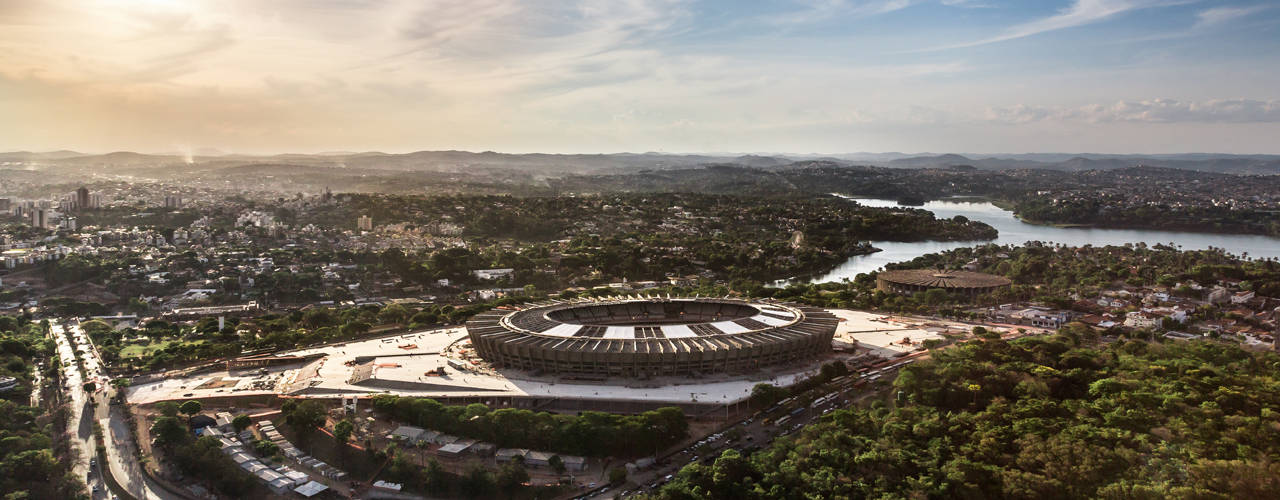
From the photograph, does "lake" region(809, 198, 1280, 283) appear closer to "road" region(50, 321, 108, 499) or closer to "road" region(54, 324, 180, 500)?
"road" region(54, 324, 180, 500)

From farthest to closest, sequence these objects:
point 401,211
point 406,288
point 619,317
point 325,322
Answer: point 401,211 → point 406,288 → point 325,322 → point 619,317

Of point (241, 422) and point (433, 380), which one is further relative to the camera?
point (433, 380)

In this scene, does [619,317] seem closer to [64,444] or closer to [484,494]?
[484,494]

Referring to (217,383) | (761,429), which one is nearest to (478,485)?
(761,429)

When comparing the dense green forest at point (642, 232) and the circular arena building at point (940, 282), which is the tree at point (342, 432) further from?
the circular arena building at point (940, 282)

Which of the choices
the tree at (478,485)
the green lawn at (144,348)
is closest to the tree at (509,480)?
the tree at (478,485)

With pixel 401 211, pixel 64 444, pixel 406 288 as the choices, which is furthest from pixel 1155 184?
pixel 64 444

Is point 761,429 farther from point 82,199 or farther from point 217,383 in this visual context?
point 82,199
